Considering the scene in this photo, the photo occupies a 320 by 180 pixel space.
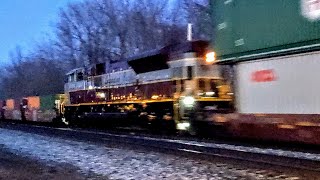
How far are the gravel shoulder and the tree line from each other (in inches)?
1251

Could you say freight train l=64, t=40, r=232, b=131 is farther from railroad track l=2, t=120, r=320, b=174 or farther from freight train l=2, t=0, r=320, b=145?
railroad track l=2, t=120, r=320, b=174

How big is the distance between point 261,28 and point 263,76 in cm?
125

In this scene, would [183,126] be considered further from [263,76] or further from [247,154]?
[247,154]

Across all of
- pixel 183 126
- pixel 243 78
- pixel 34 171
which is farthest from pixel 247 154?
pixel 183 126

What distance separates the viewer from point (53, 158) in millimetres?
13445

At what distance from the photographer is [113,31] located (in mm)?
56594

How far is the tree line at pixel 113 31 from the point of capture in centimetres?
4909

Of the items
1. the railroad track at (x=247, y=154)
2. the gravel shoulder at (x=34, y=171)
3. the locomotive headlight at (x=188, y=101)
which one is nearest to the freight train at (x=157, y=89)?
the locomotive headlight at (x=188, y=101)

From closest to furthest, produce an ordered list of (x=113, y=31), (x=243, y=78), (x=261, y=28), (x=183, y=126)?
(x=261, y=28) < (x=243, y=78) < (x=183, y=126) < (x=113, y=31)

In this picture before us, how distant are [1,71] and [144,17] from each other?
60.2m

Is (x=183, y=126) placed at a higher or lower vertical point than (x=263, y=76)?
lower

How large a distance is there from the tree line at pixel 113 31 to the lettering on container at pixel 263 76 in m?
29.0

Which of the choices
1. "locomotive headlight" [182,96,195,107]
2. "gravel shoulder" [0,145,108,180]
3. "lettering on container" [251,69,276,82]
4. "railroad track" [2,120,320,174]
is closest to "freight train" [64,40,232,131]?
"locomotive headlight" [182,96,195,107]

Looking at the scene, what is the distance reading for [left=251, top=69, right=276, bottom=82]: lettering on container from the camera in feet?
45.1
